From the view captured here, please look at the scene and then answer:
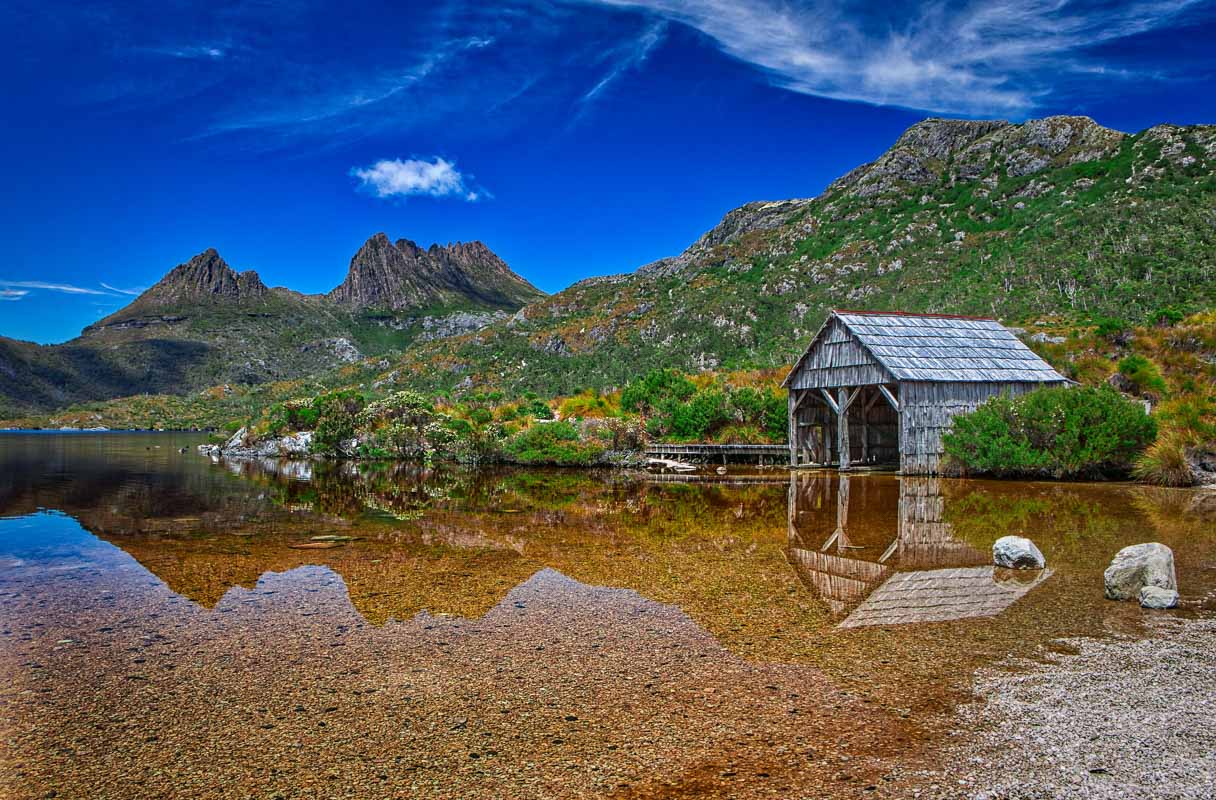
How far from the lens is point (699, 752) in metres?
4.57

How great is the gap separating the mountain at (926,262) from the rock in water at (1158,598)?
4220cm

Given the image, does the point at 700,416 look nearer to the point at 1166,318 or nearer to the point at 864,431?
the point at 864,431

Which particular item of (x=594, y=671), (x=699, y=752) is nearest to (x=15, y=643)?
(x=594, y=671)

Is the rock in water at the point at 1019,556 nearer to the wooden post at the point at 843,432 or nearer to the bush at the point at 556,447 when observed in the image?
the wooden post at the point at 843,432

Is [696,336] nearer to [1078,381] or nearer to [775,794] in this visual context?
[1078,381]

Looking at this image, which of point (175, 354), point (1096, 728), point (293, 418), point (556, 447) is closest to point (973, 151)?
point (556, 447)

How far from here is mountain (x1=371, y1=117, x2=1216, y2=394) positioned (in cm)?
5628

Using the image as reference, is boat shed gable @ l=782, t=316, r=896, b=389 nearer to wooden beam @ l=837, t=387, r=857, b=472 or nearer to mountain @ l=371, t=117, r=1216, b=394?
wooden beam @ l=837, t=387, r=857, b=472

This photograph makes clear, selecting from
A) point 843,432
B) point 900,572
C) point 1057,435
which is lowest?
point 900,572

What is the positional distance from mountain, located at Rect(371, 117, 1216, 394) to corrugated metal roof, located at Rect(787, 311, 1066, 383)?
20.2m

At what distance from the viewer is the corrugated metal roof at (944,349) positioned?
Result: 25.1 meters

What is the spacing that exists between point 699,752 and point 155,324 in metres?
218

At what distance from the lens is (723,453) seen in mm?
31531

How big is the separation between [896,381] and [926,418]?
1.83 metres
